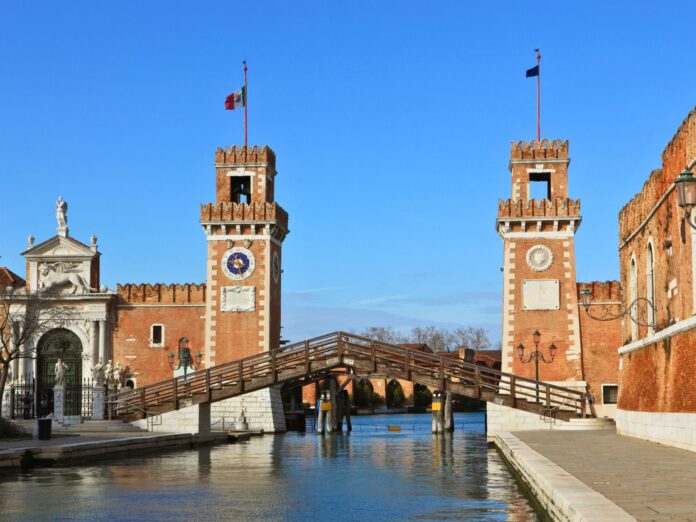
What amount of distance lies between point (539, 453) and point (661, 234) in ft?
22.7

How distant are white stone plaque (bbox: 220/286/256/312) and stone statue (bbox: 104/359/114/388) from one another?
5429 mm

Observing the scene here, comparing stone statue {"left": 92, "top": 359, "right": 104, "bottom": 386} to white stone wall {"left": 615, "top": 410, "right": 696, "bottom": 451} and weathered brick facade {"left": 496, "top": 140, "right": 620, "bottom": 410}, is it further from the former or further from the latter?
white stone wall {"left": 615, "top": 410, "right": 696, "bottom": 451}

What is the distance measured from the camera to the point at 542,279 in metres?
44.8

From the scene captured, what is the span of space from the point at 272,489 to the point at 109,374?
29.8 m

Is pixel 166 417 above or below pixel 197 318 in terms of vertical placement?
below

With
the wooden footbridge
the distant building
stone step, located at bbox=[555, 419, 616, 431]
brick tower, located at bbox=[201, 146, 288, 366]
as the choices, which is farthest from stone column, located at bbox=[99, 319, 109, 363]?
stone step, located at bbox=[555, 419, 616, 431]

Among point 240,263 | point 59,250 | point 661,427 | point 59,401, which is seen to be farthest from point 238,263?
point 661,427

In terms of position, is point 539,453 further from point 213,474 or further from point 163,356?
point 163,356

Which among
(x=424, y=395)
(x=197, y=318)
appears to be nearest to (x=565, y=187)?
(x=197, y=318)

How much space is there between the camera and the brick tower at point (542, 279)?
4431 cm

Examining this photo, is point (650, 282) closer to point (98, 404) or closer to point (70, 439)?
point (70, 439)

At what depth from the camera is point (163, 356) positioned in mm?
50031

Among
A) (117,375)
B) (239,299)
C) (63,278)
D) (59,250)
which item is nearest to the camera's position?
(239,299)

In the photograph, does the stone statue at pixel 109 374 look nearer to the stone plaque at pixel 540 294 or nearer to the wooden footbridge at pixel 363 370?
the wooden footbridge at pixel 363 370
